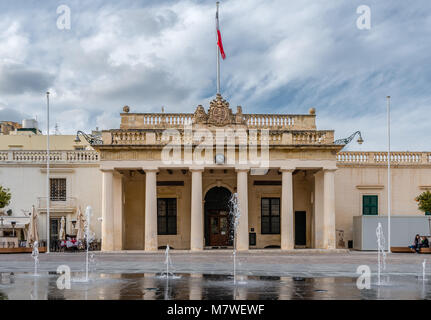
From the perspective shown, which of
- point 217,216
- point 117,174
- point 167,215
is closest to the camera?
point 117,174

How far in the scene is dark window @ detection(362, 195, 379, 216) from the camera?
36875mm

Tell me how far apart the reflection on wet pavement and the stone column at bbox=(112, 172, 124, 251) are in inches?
580

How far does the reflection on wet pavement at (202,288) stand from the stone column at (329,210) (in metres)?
13.7

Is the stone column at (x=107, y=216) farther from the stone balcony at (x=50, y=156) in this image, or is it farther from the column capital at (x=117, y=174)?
the stone balcony at (x=50, y=156)

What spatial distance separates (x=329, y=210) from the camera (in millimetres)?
32062

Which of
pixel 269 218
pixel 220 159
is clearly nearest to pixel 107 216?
pixel 220 159

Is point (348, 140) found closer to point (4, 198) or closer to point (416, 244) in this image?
point (416, 244)

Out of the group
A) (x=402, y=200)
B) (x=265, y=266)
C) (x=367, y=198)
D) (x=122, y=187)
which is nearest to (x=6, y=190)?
(x=122, y=187)

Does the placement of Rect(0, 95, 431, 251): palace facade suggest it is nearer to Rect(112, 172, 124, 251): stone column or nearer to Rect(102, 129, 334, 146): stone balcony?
Rect(112, 172, 124, 251): stone column

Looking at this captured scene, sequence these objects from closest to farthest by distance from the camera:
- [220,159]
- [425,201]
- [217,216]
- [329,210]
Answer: [220,159]
[329,210]
[425,201]
[217,216]

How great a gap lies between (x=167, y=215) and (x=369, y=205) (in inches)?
531

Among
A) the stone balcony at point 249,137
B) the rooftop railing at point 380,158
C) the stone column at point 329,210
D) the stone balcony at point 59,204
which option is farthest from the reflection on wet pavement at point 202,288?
the rooftop railing at point 380,158

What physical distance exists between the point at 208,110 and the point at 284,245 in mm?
9126

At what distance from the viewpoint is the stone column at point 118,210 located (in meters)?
33.0
